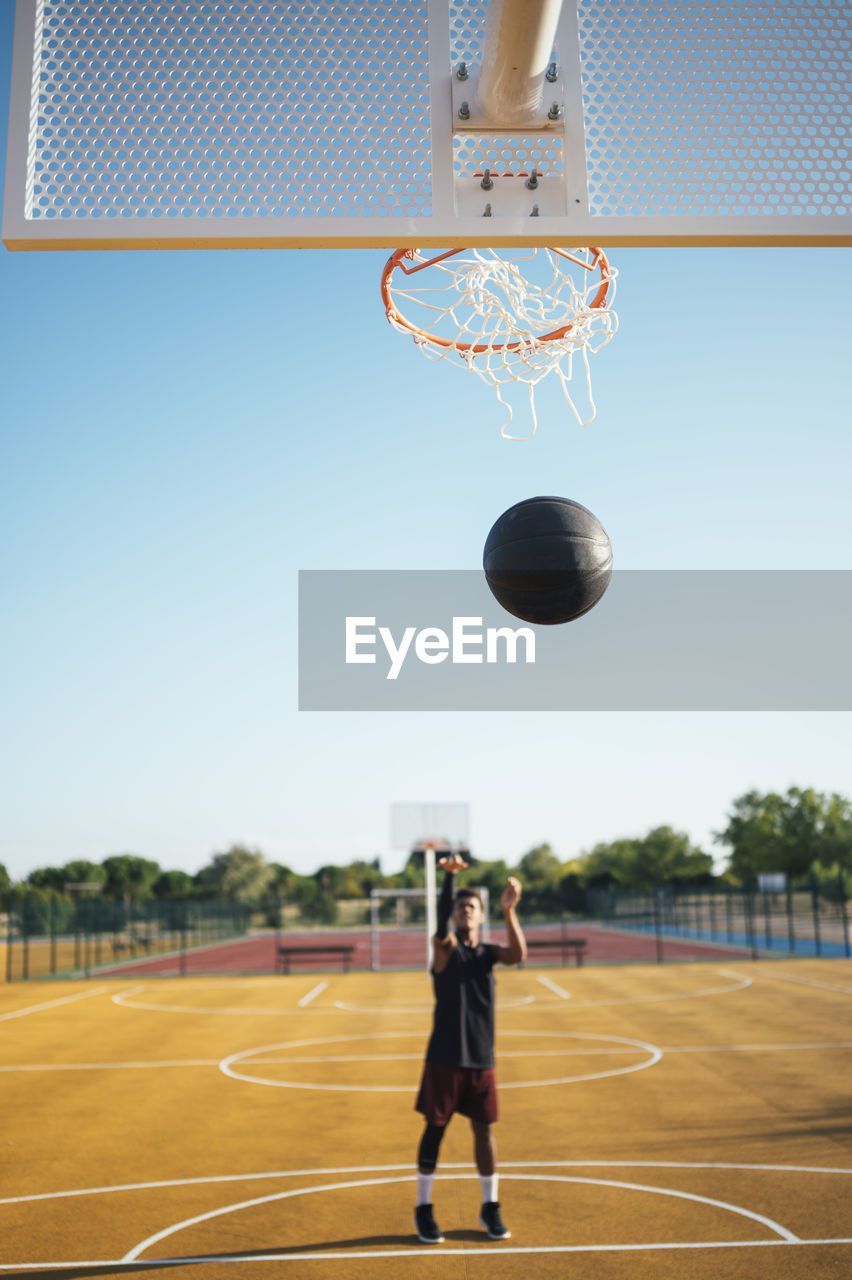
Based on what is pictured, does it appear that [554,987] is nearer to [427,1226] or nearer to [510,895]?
[427,1226]

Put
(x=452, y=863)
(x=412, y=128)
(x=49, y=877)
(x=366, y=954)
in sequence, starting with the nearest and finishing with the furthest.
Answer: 1. (x=412, y=128)
2. (x=452, y=863)
3. (x=366, y=954)
4. (x=49, y=877)

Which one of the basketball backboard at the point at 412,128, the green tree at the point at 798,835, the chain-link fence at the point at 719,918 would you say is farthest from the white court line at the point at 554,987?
the green tree at the point at 798,835

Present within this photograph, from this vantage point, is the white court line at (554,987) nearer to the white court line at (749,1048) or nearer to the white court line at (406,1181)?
the white court line at (749,1048)

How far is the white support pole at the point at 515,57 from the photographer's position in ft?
11.2

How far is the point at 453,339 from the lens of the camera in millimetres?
5746

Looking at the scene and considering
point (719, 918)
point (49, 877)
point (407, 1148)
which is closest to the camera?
point (407, 1148)

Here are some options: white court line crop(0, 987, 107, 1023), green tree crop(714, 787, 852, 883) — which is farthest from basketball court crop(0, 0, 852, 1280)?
green tree crop(714, 787, 852, 883)

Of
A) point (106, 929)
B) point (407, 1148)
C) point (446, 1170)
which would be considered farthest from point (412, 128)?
point (106, 929)

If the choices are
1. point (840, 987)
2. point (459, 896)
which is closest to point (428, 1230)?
point (459, 896)

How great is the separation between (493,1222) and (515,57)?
5.85 meters

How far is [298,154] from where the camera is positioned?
3721 mm

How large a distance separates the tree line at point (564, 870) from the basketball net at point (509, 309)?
4471 centimetres

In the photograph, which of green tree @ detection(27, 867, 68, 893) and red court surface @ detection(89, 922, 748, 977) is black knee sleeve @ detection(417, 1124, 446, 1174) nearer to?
red court surface @ detection(89, 922, 748, 977)

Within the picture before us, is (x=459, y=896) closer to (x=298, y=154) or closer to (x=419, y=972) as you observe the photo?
(x=298, y=154)
